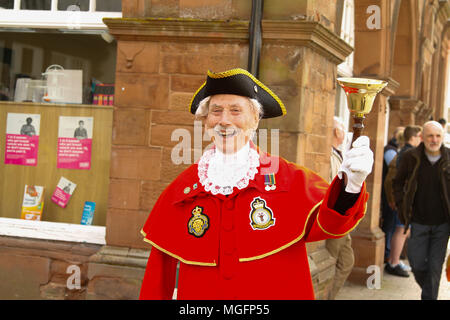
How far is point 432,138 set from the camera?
565cm

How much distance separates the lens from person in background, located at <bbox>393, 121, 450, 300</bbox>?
18.6ft

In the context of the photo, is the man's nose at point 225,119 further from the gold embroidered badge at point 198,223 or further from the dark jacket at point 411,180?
the dark jacket at point 411,180

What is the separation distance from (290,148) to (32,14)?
2.88 metres

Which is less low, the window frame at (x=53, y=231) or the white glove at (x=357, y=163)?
the white glove at (x=357, y=163)

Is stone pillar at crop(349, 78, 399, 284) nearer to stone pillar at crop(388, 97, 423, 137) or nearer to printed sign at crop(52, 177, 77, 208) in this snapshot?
stone pillar at crop(388, 97, 423, 137)

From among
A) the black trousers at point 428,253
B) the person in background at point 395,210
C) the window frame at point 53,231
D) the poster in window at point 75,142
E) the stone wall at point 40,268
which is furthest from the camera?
the person in background at point 395,210

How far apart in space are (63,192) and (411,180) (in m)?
3.42

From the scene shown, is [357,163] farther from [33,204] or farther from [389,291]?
[389,291]

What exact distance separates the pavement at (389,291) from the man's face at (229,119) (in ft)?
15.1

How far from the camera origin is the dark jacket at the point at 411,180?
5.61 meters

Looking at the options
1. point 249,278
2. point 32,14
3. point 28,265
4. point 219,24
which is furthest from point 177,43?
point 249,278

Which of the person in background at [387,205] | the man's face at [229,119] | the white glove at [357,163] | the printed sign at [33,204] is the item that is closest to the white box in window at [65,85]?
the printed sign at [33,204]

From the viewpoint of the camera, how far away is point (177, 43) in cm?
489

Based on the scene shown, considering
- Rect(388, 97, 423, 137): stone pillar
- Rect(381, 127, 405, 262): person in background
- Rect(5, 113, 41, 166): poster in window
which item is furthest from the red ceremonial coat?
Rect(388, 97, 423, 137): stone pillar
